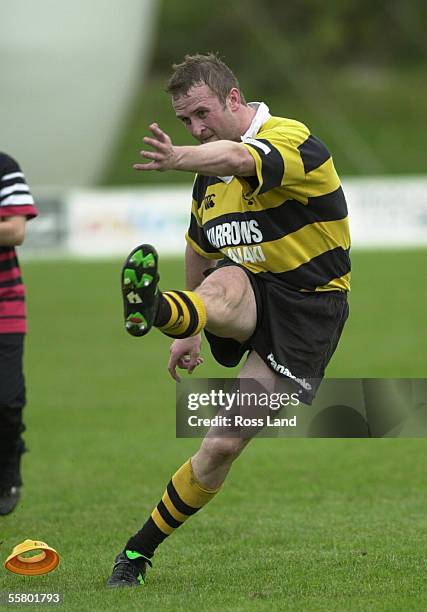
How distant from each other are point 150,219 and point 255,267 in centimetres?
1782

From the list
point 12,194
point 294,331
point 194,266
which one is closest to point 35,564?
point 294,331

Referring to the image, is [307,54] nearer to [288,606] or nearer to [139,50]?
[139,50]

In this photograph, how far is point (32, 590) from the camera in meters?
5.13

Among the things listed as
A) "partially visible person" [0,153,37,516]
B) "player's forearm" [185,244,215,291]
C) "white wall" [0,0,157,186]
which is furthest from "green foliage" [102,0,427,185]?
"player's forearm" [185,244,215,291]

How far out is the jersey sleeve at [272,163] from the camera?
4898 mm

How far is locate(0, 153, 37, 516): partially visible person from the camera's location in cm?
636

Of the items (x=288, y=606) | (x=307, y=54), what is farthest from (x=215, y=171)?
(x=307, y=54)

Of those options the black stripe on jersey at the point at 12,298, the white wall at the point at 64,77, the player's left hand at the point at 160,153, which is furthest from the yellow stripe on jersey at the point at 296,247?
the white wall at the point at 64,77

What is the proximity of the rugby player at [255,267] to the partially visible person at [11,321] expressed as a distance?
1223 mm

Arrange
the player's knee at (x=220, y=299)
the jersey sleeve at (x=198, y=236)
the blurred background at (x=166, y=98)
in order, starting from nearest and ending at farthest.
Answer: the player's knee at (x=220, y=299)
the jersey sleeve at (x=198, y=236)
the blurred background at (x=166, y=98)

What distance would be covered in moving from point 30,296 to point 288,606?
13.6m

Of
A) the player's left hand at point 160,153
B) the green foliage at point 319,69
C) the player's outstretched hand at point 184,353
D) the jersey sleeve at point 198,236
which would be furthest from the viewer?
the green foliage at point 319,69

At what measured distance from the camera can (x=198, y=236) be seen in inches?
230

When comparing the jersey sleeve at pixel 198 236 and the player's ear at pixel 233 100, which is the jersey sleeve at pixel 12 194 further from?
the player's ear at pixel 233 100
